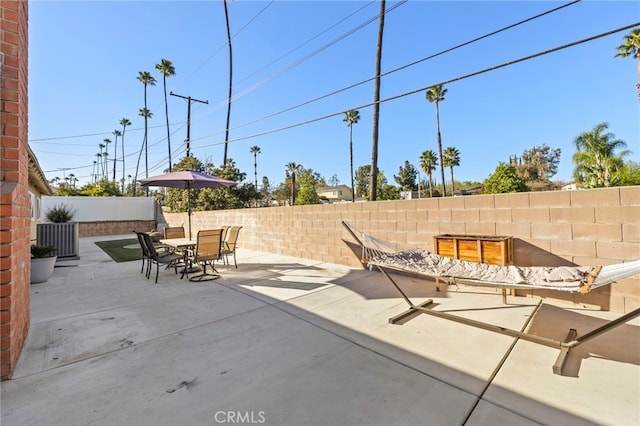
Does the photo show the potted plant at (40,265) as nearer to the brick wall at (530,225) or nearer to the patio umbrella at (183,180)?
the patio umbrella at (183,180)

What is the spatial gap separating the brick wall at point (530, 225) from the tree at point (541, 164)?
48.9 meters

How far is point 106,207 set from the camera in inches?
667

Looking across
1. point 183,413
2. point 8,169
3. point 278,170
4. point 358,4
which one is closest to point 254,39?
point 358,4

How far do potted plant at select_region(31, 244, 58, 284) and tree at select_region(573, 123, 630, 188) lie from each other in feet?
87.4

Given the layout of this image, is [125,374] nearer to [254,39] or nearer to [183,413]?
[183,413]

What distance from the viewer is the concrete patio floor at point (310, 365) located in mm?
1644

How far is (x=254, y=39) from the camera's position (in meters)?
10.0

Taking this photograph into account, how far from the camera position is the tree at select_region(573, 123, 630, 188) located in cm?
1856

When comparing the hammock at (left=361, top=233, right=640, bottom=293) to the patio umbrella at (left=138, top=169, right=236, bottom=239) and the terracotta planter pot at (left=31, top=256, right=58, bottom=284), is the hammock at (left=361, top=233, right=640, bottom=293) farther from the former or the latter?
the terracotta planter pot at (left=31, top=256, right=58, bottom=284)

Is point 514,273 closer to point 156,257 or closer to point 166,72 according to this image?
point 156,257

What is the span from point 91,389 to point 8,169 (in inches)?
72.4

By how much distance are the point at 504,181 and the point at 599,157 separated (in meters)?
6.98

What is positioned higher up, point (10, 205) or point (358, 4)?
point (358, 4)

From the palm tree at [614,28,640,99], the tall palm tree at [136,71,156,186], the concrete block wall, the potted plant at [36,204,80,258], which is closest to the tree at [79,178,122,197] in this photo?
the tall palm tree at [136,71,156,186]
